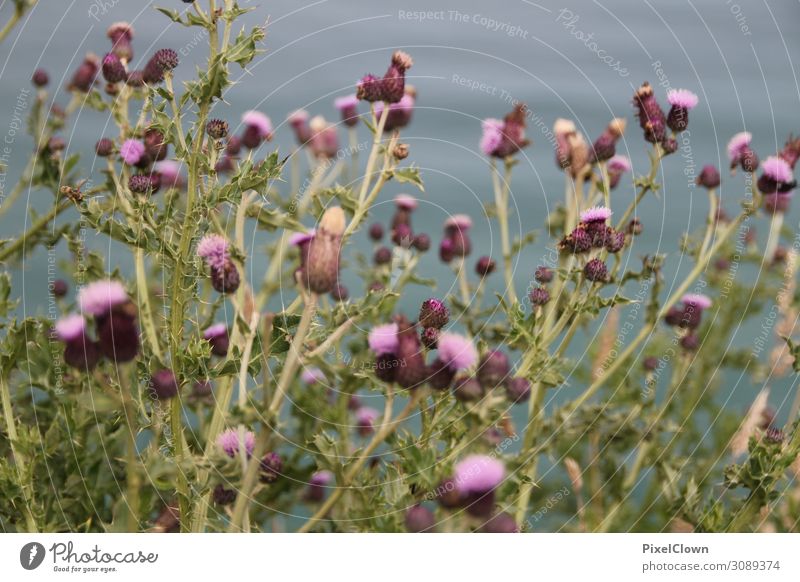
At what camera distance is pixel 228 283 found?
1.51 m

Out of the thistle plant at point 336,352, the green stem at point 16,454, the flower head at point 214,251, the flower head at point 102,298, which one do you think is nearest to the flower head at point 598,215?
the thistle plant at point 336,352

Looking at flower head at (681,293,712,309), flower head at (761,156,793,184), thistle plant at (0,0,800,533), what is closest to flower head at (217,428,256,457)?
thistle plant at (0,0,800,533)

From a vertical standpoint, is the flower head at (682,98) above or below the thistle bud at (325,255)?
above

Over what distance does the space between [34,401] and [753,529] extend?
142 centimetres

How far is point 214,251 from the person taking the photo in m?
1.52

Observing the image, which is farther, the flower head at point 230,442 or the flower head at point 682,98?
the flower head at point 682,98

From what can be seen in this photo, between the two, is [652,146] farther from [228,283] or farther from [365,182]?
[228,283]

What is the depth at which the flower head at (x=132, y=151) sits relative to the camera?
176 centimetres

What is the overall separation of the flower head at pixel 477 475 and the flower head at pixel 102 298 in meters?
0.60

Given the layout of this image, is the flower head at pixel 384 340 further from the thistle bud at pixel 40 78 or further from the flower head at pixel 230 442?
the thistle bud at pixel 40 78

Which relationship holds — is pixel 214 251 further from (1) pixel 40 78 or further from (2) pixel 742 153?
(2) pixel 742 153

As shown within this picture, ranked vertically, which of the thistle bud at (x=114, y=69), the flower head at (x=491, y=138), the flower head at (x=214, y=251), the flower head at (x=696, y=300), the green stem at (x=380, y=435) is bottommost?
the green stem at (x=380, y=435)
